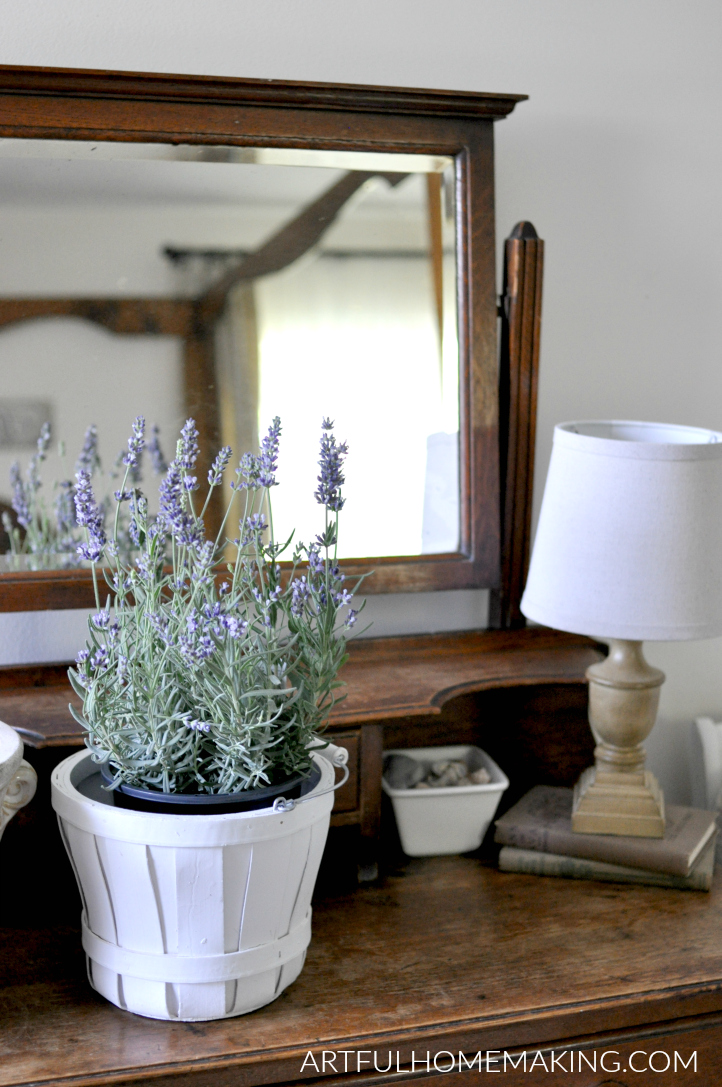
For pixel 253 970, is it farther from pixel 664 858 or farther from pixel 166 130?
pixel 166 130

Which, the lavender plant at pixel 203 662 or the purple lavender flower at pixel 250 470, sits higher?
the purple lavender flower at pixel 250 470

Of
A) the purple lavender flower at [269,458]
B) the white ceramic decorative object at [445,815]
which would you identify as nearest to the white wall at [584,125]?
the white ceramic decorative object at [445,815]

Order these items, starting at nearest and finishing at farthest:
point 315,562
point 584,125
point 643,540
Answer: point 315,562
point 643,540
point 584,125

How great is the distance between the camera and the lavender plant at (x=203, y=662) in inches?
31.9

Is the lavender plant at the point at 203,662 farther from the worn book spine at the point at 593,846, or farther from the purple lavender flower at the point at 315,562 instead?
the worn book spine at the point at 593,846

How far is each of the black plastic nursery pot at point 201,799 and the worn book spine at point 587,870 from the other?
39 cm

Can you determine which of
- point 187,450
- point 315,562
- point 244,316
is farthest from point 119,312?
point 315,562

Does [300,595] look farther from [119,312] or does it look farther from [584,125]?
[584,125]

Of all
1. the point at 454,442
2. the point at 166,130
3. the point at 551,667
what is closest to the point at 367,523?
the point at 454,442

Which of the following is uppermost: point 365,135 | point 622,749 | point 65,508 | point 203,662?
point 365,135

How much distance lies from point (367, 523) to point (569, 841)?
0.46 metres

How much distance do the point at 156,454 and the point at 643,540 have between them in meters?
0.58

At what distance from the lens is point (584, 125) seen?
132 centimetres

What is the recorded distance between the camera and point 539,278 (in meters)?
1.25
